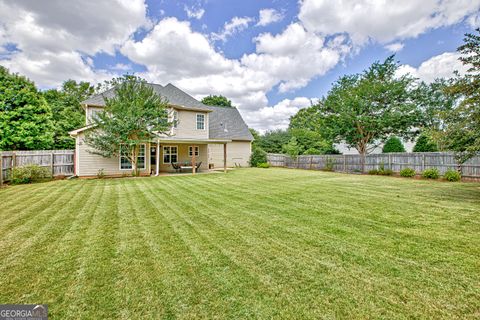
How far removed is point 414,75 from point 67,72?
33295mm

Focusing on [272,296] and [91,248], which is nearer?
[272,296]

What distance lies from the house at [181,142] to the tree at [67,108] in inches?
347

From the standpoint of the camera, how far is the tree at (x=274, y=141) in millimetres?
29344

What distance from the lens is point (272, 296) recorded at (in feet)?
7.48

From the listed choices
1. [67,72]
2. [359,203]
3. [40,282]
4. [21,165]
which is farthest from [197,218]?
[67,72]

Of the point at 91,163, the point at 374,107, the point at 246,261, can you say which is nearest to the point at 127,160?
the point at 91,163

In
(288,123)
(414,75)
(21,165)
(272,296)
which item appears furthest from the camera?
(288,123)

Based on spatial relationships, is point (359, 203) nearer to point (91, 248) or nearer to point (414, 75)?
point (91, 248)

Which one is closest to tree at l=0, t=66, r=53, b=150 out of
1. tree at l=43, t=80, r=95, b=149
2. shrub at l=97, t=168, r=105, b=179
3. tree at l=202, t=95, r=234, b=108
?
tree at l=43, t=80, r=95, b=149

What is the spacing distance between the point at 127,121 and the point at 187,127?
570 cm

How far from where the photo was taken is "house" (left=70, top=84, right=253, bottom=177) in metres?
13.6

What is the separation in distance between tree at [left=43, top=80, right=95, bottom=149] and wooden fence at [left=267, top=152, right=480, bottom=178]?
2092cm

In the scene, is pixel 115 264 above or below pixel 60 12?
below

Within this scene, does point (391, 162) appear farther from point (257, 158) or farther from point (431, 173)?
point (257, 158)
